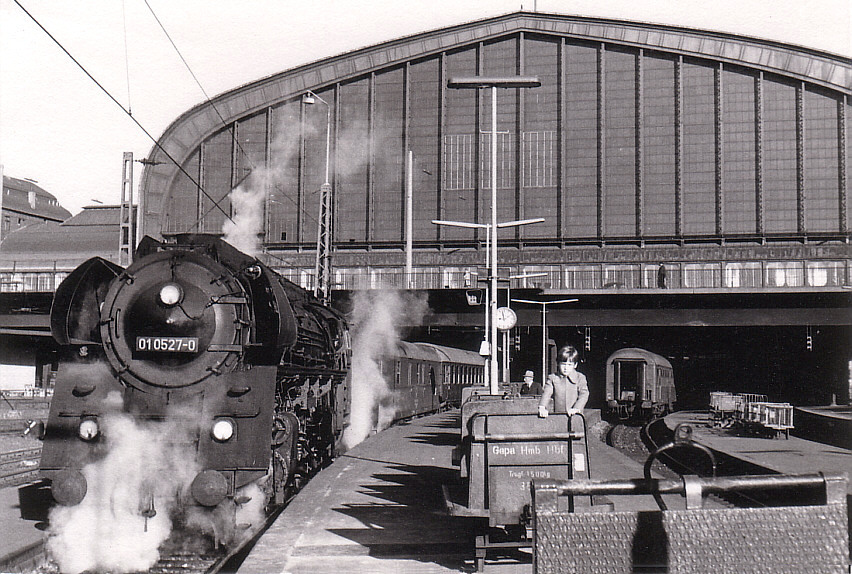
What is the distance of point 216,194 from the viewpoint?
1945 inches

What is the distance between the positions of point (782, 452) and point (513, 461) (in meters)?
12.6

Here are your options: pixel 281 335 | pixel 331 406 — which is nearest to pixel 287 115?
pixel 331 406

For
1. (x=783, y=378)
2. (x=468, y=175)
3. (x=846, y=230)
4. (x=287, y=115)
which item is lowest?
(x=783, y=378)

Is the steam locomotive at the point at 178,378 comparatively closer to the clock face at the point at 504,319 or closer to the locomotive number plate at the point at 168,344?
the locomotive number plate at the point at 168,344

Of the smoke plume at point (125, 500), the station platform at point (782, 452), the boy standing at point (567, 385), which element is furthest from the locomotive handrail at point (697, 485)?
the station platform at point (782, 452)

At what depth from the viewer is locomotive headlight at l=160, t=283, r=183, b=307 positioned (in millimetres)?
8914

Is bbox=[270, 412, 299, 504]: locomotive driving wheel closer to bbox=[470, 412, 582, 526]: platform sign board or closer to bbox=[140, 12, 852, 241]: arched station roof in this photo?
bbox=[470, 412, 582, 526]: platform sign board

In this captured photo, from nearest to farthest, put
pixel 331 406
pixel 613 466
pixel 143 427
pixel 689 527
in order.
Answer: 1. pixel 689 527
2. pixel 143 427
3. pixel 331 406
4. pixel 613 466

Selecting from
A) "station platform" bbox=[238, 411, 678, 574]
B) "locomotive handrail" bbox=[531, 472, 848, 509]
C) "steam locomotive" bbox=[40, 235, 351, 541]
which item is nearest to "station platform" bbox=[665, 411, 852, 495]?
"station platform" bbox=[238, 411, 678, 574]

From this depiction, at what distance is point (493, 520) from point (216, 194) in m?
44.9

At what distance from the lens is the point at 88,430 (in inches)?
331

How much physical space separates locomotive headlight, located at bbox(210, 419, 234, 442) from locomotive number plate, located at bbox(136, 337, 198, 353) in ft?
3.05

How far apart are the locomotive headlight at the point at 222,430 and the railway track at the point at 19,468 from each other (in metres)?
7.70

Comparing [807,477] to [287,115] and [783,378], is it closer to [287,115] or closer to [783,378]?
[783,378]
